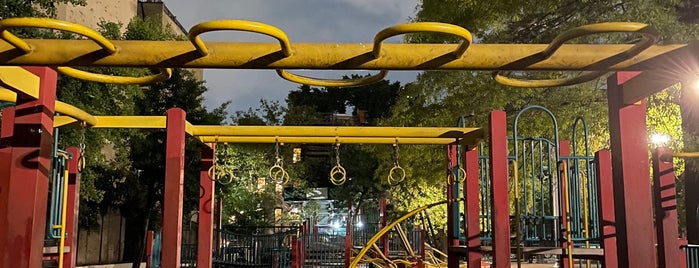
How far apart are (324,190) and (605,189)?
34.2 metres

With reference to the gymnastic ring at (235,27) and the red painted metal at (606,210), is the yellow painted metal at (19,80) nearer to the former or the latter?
the gymnastic ring at (235,27)

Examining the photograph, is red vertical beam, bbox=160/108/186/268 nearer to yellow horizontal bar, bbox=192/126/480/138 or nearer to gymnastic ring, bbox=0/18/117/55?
yellow horizontal bar, bbox=192/126/480/138

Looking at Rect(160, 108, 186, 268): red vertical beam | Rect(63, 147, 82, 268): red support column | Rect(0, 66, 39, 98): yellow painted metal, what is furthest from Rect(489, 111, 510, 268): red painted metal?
Rect(63, 147, 82, 268): red support column

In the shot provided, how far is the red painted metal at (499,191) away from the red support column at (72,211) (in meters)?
4.59

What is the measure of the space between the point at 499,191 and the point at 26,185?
419cm

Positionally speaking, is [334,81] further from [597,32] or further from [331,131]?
[331,131]

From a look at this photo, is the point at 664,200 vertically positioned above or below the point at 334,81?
below

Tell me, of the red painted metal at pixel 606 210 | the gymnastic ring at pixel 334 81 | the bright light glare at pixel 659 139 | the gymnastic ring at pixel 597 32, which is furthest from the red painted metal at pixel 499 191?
the bright light glare at pixel 659 139

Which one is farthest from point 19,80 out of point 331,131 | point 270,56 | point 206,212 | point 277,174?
point 206,212

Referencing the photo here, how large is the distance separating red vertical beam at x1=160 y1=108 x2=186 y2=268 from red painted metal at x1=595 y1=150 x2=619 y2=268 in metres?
4.15

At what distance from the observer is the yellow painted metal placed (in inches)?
143

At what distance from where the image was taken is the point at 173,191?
6.38 meters

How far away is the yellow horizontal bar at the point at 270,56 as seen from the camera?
10.6 feet

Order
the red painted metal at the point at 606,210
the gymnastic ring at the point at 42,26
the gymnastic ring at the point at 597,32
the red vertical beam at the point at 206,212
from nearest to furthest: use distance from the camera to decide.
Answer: the gymnastic ring at the point at 42,26 → the gymnastic ring at the point at 597,32 → the red painted metal at the point at 606,210 → the red vertical beam at the point at 206,212
